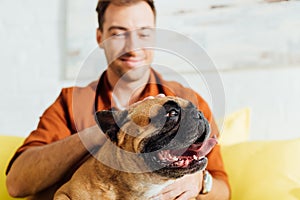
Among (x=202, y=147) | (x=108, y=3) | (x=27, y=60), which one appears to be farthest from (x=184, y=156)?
(x=27, y=60)

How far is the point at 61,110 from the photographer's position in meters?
1.34

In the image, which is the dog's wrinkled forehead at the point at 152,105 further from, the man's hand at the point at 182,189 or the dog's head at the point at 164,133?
the man's hand at the point at 182,189

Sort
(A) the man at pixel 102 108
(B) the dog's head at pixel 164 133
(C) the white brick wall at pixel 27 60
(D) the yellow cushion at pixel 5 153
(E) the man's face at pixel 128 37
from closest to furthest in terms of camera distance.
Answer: (B) the dog's head at pixel 164 133, (A) the man at pixel 102 108, (E) the man's face at pixel 128 37, (D) the yellow cushion at pixel 5 153, (C) the white brick wall at pixel 27 60

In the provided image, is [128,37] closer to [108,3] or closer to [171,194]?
[108,3]

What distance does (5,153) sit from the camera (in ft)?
4.93

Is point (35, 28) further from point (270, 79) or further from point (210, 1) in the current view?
point (270, 79)

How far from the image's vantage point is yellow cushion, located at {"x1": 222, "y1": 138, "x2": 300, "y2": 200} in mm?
1242

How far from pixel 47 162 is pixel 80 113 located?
0.44 feet

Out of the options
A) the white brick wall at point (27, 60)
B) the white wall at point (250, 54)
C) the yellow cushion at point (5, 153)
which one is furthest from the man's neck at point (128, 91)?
the white brick wall at point (27, 60)

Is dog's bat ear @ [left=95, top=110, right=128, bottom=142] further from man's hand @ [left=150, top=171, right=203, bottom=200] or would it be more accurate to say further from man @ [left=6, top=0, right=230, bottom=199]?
man's hand @ [left=150, top=171, right=203, bottom=200]

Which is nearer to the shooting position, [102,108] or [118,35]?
[102,108]

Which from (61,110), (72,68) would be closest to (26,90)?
(72,68)

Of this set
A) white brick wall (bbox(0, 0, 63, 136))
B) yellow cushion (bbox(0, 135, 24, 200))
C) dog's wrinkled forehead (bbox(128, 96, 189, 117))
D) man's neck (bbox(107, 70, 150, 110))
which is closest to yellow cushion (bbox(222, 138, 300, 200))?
man's neck (bbox(107, 70, 150, 110))

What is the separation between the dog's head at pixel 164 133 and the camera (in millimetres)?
819
